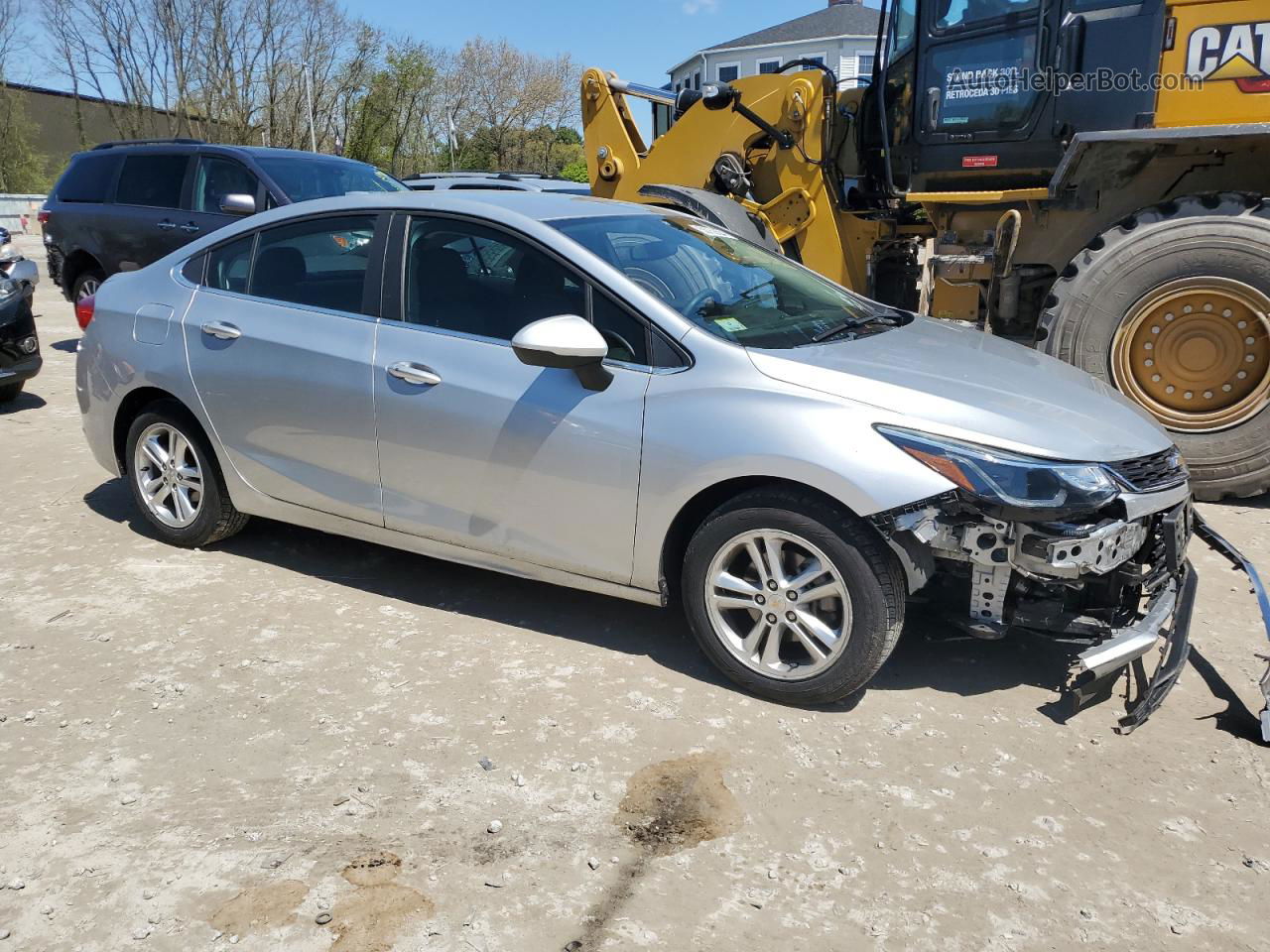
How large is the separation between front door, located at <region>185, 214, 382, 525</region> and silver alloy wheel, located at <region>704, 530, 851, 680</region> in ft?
5.16

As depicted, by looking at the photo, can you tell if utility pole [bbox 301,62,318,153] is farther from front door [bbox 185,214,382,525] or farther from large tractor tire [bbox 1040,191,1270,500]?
large tractor tire [bbox 1040,191,1270,500]

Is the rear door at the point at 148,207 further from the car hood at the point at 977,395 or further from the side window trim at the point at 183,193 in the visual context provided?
the car hood at the point at 977,395

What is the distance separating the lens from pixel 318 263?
4.47m

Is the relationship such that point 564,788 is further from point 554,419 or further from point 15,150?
point 15,150

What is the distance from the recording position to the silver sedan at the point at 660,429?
3252 millimetres

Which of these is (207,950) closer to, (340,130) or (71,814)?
(71,814)

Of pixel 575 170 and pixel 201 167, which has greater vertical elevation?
pixel 575 170

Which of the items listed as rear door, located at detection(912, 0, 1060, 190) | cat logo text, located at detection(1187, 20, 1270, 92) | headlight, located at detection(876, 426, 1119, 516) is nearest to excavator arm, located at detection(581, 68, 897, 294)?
rear door, located at detection(912, 0, 1060, 190)

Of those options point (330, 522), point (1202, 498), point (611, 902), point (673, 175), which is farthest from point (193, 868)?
point (673, 175)

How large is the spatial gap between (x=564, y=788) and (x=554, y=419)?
4.28ft

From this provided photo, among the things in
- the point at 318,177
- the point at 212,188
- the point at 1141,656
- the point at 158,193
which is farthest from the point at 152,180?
the point at 1141,656

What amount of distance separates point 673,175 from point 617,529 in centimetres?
567

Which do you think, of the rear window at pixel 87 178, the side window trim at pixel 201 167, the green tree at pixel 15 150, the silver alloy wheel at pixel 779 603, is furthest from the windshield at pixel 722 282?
the green tree at pixel 15 150

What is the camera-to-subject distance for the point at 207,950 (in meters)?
2.47
